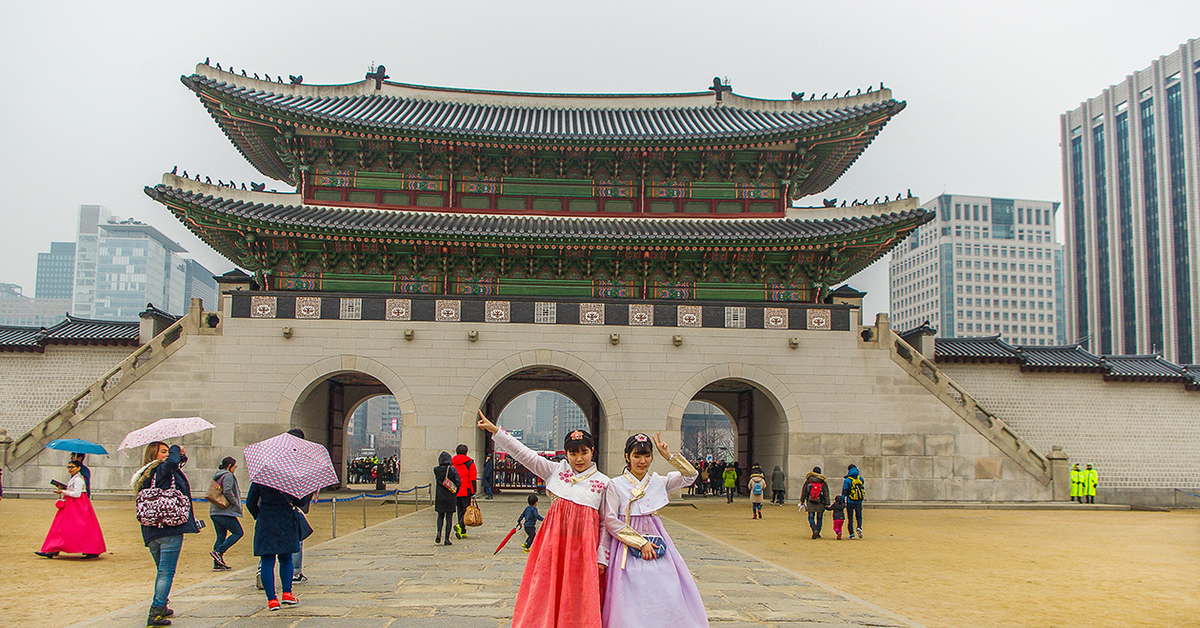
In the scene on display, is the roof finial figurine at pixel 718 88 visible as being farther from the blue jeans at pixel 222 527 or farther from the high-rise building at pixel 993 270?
the high-rise building at pixel 993 270

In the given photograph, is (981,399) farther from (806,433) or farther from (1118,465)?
(806,433)

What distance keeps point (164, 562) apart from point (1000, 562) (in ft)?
36.6

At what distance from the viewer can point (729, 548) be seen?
1390cm

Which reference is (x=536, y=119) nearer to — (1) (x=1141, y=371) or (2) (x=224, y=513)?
(1) (x=1141, y=371)

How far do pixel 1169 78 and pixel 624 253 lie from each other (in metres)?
91.8

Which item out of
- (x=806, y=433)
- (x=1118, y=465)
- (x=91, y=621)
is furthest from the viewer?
(x=1118, y=465)

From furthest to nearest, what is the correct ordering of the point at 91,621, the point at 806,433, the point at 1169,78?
the point at 1169,78 → the point at 806,433 → the point at 91,621

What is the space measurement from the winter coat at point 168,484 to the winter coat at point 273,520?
21.4 inches

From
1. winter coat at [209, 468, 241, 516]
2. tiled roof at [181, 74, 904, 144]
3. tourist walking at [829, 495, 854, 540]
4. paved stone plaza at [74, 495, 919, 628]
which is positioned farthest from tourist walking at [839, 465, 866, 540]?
tiled roof at [181, 74, 904, 144]

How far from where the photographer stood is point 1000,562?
1270cm

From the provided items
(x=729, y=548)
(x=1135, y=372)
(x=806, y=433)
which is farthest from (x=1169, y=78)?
(x=729, y=548)

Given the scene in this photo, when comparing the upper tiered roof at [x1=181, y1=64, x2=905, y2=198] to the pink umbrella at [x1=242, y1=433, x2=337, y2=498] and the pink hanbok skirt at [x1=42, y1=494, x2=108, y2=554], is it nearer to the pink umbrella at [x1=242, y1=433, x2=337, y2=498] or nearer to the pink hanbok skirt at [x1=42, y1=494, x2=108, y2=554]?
the pink hanbok skirt at [x1=42, y1=494, x2=108, y2=554]

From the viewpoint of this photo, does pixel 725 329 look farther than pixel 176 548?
Yes

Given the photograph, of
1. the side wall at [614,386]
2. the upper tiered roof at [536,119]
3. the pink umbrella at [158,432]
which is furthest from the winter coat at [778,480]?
the pink umbrella at [158,432]
